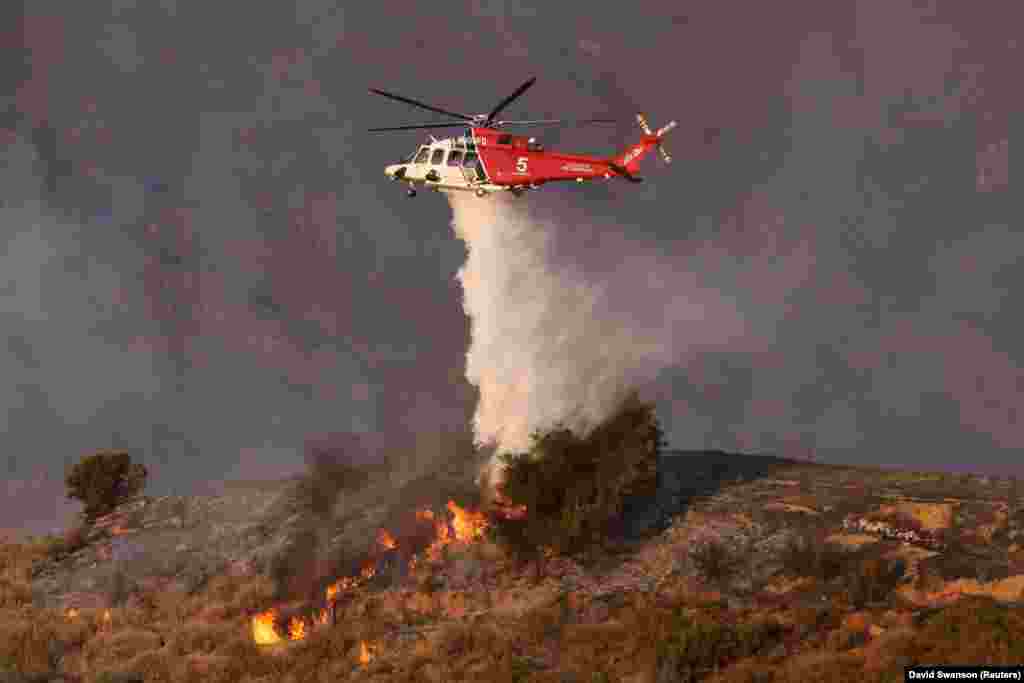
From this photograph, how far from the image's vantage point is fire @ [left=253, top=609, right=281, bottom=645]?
2686cm

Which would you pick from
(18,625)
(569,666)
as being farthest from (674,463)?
(18,625)

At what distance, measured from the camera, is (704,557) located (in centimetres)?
2567

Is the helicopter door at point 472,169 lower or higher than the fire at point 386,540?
higher

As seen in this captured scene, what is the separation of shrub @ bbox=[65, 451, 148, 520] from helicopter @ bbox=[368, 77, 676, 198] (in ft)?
73.8

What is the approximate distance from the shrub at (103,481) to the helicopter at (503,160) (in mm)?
22488

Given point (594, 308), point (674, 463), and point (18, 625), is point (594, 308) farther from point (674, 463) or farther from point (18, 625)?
point (18, 625)

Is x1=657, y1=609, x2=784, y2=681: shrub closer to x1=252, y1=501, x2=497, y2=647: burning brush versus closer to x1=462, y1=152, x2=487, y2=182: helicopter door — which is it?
x1=252, y1=501, x2=497, y2=647: burning brush

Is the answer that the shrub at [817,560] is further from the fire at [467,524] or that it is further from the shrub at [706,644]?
the fire at [467,524]

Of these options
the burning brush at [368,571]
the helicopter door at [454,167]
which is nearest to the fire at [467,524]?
the burning brush at [368,571]

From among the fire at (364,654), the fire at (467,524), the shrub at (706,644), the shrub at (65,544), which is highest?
the fire at (467,524)

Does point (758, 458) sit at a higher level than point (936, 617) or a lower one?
higher

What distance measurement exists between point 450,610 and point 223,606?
8.35 m

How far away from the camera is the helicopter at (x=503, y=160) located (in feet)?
100

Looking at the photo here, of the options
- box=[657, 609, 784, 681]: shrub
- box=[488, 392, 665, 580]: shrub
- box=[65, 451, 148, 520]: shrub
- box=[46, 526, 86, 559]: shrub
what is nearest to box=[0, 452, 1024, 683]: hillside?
box=[657, 609, 784, 681]: shrub
